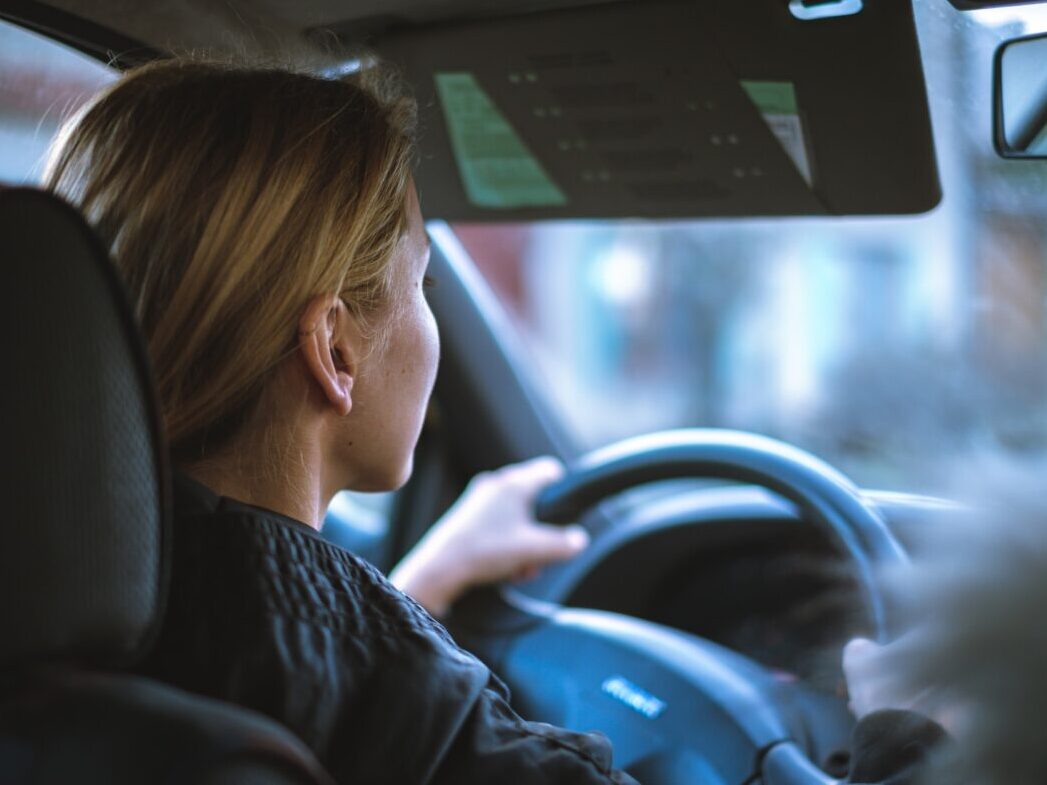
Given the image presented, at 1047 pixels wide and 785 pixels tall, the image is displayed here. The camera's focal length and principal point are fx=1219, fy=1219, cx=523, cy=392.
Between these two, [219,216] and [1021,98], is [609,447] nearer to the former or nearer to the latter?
[1021,98]

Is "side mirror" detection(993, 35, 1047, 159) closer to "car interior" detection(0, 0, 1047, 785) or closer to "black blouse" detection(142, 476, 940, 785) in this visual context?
"car interior" detection(0, 0, 1047, 785)

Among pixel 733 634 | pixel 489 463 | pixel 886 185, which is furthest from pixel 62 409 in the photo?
pixel 489 463

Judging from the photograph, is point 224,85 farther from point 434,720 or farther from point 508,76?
point 434,720

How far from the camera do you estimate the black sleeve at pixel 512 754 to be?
1039mm

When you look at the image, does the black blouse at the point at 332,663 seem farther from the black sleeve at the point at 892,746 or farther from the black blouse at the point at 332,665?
the black sleeve at the point at 892,746

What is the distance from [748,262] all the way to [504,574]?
28.9ft

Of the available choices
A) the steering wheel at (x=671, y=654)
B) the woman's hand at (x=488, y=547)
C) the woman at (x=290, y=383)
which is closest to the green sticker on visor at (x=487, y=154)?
the woman at (x=290, y=383)

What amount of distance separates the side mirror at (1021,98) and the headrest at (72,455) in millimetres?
1095

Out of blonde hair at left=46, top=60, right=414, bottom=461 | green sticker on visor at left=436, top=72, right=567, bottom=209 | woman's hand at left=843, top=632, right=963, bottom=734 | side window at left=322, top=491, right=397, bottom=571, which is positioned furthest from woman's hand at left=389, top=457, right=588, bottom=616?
blonde hair at left=46, top=60, right=414, bottom=461

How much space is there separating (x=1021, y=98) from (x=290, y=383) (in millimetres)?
970

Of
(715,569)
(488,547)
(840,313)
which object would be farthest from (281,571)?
(840,313)

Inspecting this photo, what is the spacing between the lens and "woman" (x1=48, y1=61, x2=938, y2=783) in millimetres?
1040

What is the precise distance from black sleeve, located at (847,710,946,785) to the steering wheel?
0.84 ft

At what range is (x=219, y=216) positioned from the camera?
1220 millimetres
